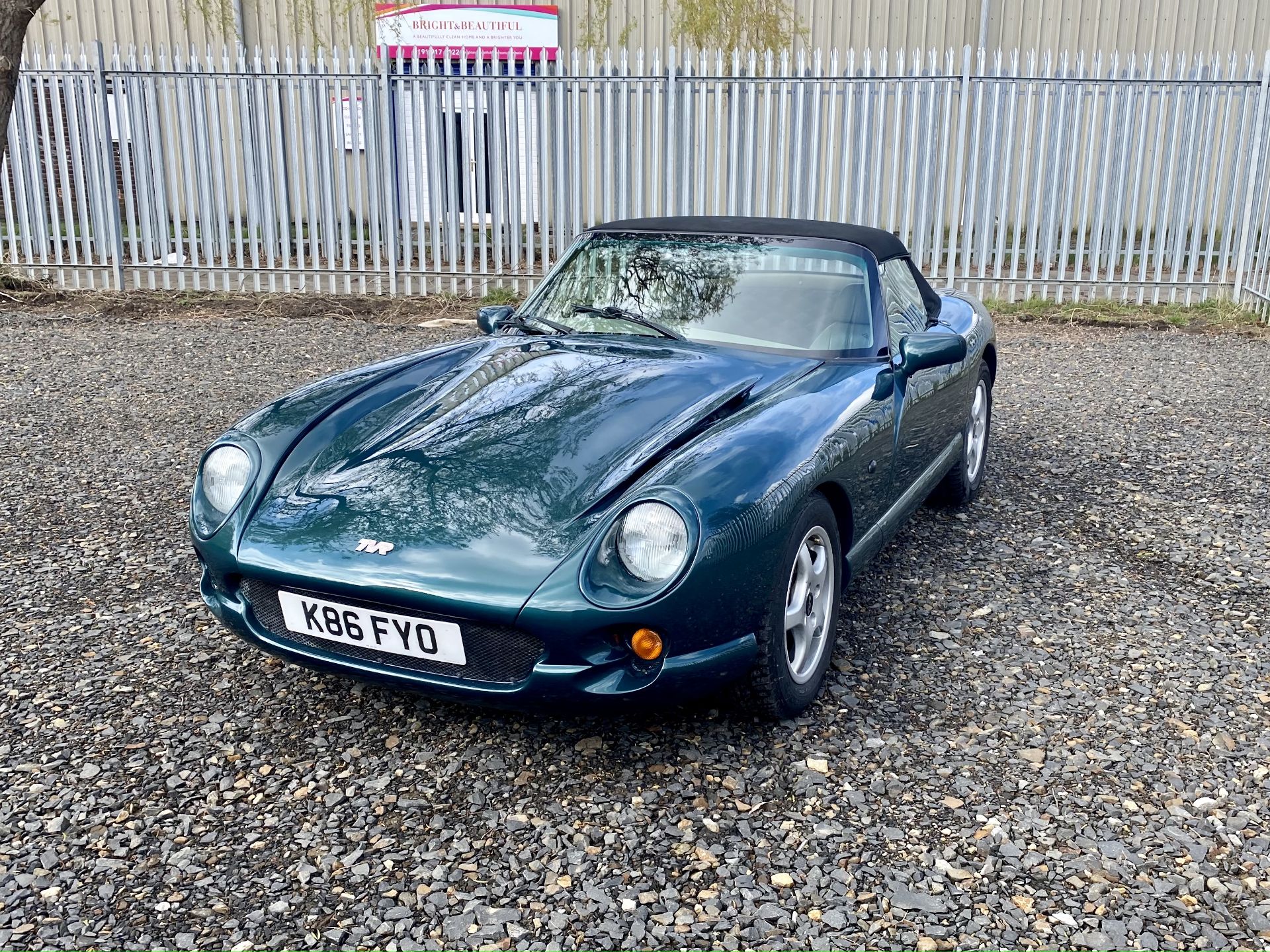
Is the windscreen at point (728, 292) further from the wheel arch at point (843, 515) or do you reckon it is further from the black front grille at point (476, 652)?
the black front grille at point (476, 652)

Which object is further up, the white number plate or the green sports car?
the green sports car

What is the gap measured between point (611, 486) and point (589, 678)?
494mm

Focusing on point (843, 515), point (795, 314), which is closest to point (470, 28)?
point (795, 314)

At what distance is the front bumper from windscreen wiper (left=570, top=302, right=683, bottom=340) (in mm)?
1410

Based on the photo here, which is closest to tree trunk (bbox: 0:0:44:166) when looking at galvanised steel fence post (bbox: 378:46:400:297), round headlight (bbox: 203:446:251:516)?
galvanised steel fence post (bbox: 378:46:400:297)

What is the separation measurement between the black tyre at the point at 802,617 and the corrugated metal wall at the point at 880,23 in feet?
41.5

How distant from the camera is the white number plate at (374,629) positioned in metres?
2.56

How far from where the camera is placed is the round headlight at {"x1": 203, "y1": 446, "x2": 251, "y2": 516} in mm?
2947

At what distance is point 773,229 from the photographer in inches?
159

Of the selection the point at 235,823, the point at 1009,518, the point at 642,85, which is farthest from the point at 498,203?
the point at 235,823

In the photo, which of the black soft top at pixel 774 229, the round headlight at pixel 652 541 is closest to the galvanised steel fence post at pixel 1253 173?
the black soft top at pixel 774 229

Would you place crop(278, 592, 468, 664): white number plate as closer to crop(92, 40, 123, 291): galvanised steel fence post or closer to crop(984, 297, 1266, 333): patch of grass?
crop(984, 297, 1266, 333): patch of grass

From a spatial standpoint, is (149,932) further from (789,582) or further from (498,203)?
(498,203)

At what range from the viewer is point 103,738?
2.84 meters
